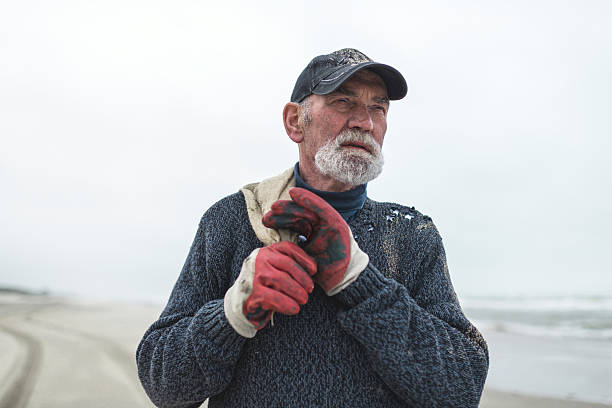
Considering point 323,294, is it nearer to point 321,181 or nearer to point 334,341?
point 334,341

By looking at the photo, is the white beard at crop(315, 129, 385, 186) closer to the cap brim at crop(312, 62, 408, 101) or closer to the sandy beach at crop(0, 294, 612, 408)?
the cap brim at crop(312, 62, 408, 101)

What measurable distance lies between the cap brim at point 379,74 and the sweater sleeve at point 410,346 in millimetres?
577

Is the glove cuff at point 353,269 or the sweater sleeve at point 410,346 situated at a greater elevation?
the glove cuff at point 353,269

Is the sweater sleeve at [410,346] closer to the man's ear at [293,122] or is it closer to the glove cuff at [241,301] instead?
the glove cuff at [241,301]

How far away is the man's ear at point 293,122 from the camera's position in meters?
1.76

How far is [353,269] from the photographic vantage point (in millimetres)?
1367

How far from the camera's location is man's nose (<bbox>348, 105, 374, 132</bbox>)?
162 centimetres
